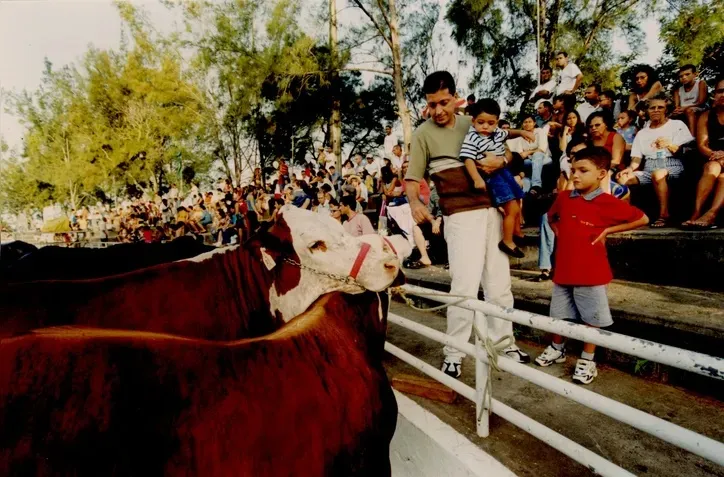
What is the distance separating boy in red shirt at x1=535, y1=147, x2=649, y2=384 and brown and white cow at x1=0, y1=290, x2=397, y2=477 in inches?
82.1

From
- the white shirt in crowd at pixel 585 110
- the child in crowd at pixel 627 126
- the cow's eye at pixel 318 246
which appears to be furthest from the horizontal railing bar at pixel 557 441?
the white shirt in crowd at pixel 585 110

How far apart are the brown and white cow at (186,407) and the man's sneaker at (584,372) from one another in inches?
75.6

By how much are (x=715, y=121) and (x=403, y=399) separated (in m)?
4.91

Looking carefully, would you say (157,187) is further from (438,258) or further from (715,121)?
(715,121)

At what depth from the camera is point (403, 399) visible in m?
2.72

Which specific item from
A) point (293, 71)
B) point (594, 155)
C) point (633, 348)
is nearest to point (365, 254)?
point (633, 348)

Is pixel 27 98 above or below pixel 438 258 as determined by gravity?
above

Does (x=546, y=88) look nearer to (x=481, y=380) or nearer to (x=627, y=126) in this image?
(x=627, y=126)

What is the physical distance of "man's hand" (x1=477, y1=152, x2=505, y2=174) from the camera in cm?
310

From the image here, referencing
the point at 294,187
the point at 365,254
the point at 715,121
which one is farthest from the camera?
the point at 294,187

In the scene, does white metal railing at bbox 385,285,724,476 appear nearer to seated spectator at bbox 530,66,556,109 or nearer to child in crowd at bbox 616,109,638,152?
child in crowd at bbox 616,109,638,152

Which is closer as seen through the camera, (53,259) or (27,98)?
(53,259)

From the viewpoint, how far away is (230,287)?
2.63 meters

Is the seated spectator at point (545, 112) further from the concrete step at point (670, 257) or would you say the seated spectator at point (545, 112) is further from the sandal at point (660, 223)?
the concrete step at point (670, 257)
